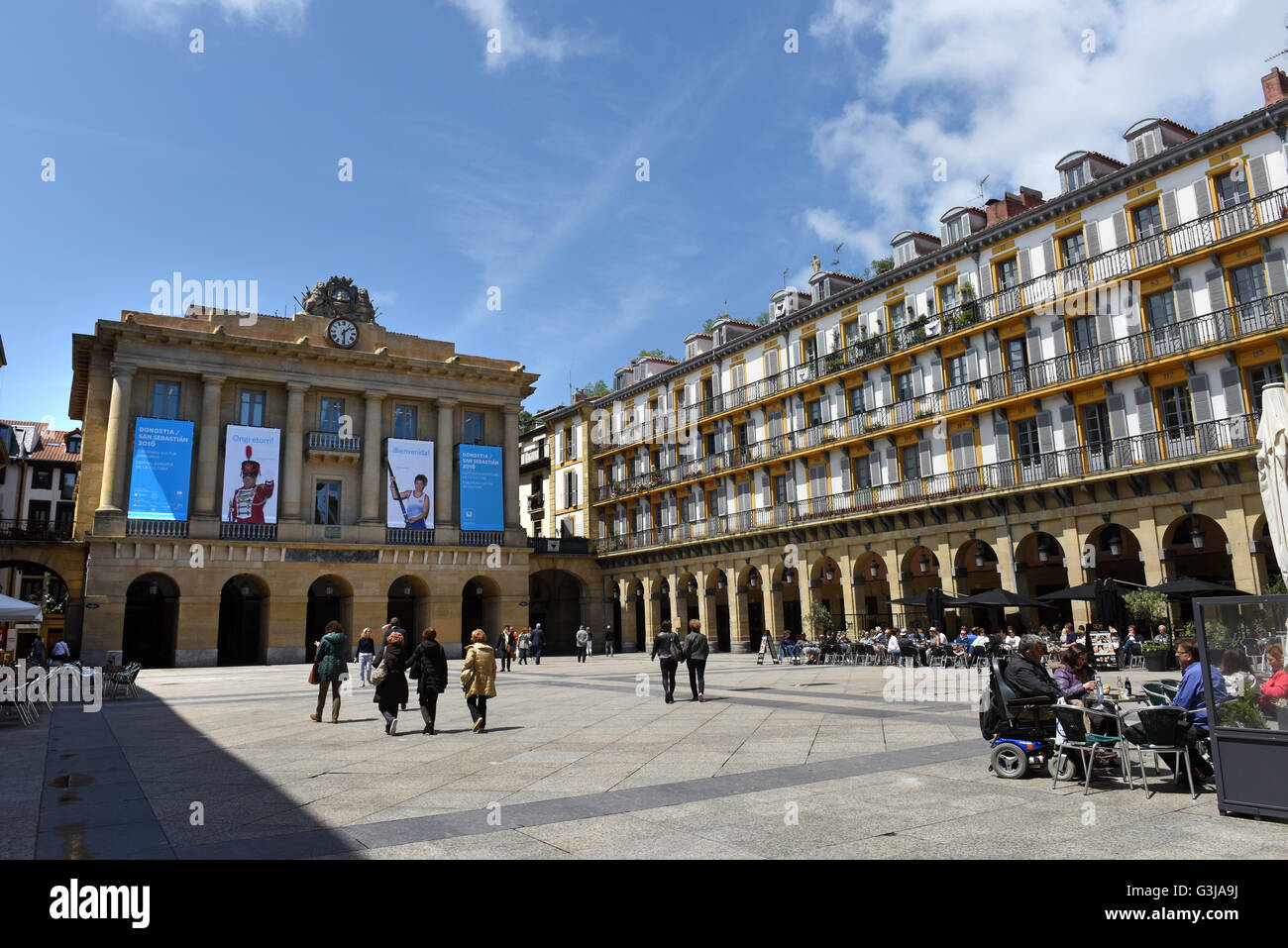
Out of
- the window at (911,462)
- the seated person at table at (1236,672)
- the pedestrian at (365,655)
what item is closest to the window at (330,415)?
the pedestrian at (365,655)

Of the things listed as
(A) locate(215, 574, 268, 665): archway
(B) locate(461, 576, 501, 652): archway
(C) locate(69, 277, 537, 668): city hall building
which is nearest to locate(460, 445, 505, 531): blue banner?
(C) locate(69, 277, 537, 668): city hall building

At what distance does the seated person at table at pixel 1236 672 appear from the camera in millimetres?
6574

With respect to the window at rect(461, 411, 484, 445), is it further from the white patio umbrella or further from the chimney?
the white patio umbrella

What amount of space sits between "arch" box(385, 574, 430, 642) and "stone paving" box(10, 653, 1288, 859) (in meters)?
28.2

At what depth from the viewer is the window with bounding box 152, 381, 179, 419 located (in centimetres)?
3888

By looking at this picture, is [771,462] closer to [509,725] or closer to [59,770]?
[509,725]

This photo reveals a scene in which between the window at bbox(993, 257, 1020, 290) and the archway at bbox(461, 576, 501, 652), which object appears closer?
the window at bbox(993, 257, 1020, 290)

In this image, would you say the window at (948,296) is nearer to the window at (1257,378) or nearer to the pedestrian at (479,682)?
the window at (1257,378)

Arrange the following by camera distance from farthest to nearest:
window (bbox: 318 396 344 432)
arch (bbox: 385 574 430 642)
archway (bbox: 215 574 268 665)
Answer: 1. arch (bbox: 385 574 430 642)
2. window (bbox: 318 396 344 432)
3. archway (bbox: 215 574 268 665)

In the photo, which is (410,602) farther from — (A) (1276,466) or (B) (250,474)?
(A) (1276,466)

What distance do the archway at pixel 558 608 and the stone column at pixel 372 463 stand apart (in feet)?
42.3

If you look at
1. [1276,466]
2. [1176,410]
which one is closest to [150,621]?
[1176,410]

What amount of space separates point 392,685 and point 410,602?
34.6 m

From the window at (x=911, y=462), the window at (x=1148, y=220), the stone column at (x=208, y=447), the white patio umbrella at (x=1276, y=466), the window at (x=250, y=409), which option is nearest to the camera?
the white patio umbrella at (x=1276, y=466)
